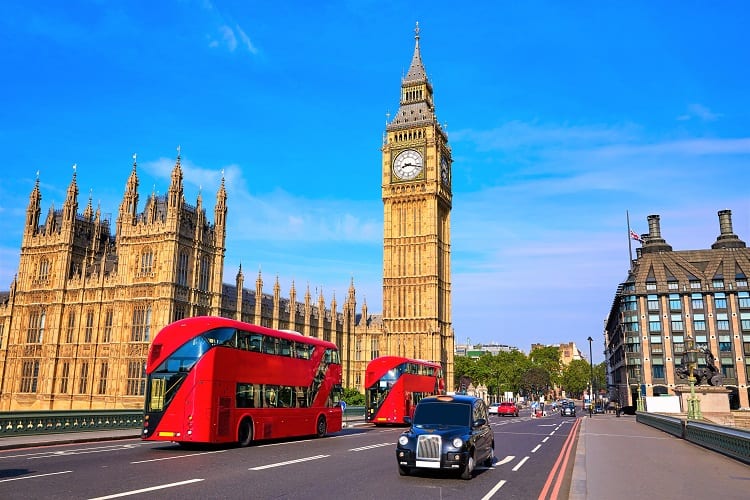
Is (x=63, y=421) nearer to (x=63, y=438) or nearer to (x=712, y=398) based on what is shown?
(x=63, y=438)

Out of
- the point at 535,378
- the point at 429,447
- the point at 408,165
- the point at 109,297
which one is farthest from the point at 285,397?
the point at 535,378

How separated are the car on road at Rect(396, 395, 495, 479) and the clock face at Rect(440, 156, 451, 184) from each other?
7851cm

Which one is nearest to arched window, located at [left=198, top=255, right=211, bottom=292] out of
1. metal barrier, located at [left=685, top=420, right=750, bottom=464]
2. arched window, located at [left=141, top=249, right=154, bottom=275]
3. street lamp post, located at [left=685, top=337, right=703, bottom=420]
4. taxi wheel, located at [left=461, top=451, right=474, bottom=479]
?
arched window, located at [left=141, top=249, right=154, bottom=275]

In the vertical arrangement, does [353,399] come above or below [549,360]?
below

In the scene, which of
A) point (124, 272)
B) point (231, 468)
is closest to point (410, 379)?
point (231, 468)

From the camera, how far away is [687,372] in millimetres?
40031

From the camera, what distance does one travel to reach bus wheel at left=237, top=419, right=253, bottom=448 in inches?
859

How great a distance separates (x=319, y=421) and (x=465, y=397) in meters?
13.5

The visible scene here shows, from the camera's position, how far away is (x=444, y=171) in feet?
310

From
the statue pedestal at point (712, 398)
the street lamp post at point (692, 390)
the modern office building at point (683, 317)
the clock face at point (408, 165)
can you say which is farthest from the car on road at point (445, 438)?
the modern office building at point (683, 317)

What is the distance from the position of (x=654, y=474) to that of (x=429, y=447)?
244 inches

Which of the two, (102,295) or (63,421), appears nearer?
(63,421)

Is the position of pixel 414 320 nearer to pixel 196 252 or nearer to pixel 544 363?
pixel 196 252

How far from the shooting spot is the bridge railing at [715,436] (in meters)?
18.6
